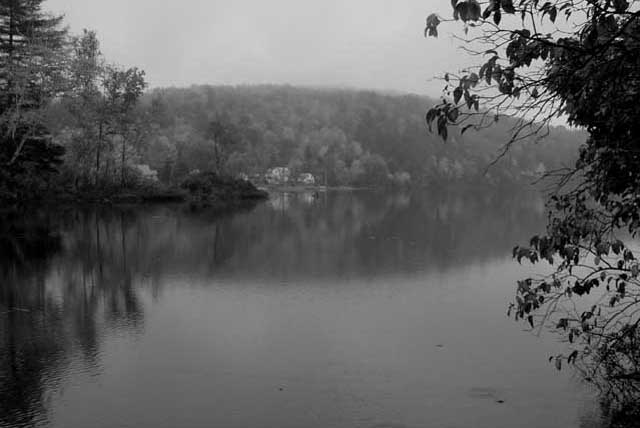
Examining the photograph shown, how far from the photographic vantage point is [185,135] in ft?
237

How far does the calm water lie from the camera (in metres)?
4.75

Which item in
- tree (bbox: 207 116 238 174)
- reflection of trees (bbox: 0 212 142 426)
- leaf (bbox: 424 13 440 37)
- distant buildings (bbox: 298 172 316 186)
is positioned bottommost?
distant buildings (bbox: 298 172 316 186)

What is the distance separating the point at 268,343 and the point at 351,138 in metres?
105

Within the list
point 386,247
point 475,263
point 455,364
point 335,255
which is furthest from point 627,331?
point 386,247

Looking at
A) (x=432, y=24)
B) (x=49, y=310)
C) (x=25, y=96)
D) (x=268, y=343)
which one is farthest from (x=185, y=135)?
(x=432, y=24)

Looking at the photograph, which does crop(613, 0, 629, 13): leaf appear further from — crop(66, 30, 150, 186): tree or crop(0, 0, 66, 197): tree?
crop(66, 30, 150, 186): tree

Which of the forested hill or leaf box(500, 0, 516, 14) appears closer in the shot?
leaf box(500, 0, 516, 14)

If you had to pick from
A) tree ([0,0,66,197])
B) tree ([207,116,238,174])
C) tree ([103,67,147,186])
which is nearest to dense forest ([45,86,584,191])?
tree ([207,116,238,174])

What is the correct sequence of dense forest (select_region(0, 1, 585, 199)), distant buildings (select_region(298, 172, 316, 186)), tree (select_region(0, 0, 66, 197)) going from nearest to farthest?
tree (select_region(0, 0, 66, 197)), dense forest (select_region(0, 1, 585, 199)), distant buildings (select_region(298, 172, 316, 186))

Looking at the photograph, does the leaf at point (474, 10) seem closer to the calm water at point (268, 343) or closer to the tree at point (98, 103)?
the calm water at point (268, 343)

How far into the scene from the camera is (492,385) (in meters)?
5.39

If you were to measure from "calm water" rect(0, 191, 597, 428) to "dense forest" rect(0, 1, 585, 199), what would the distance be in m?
2.36

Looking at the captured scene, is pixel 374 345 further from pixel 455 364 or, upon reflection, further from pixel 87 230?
pixel 87 230

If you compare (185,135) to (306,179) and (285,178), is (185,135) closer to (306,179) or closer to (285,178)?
(285,178)
